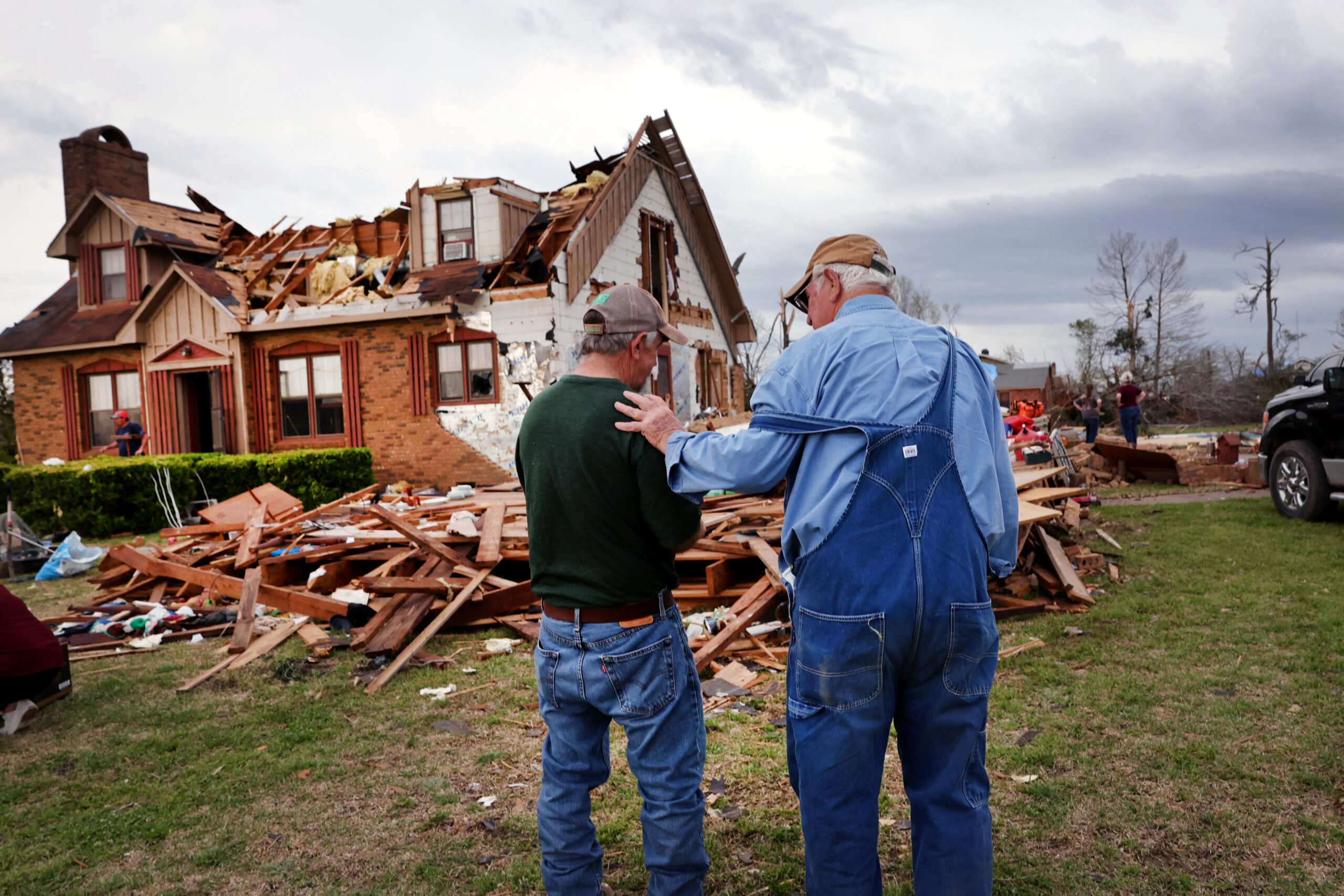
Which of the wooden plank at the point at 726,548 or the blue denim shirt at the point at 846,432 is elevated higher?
the blue denim shirt at the point at 846,432

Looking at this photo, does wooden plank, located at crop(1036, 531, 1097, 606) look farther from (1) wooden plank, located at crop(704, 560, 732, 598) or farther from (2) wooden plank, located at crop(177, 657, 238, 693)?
(2) wooden plank, located at crop(177, 657, 238, 693)

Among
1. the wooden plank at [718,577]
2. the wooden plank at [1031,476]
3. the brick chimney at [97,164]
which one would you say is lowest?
the wooden plank at [718,577]

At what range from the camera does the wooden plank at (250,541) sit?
866 centimetres

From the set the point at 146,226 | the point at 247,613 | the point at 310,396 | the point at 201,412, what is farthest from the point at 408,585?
the point at 146,226

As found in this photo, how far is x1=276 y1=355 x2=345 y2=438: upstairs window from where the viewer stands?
18.2 m

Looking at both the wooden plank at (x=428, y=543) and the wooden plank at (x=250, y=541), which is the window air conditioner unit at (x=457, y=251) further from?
the wooden plank at (x=428, y=543)

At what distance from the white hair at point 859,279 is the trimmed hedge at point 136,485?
15.4 m

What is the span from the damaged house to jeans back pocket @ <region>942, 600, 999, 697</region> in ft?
48.0

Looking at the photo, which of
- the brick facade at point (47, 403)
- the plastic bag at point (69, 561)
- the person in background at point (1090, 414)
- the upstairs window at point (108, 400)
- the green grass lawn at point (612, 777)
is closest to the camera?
the green grass lawn at point (612, 777)

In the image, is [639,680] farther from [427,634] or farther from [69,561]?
[69,561]

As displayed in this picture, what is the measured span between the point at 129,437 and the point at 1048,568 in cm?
1832

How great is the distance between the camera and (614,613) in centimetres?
264

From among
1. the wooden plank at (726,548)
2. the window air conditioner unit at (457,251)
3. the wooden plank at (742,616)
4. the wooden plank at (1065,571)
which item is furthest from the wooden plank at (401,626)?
the window air conditioner unit at (457,251)

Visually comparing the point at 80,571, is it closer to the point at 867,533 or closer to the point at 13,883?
the point at 13,883
